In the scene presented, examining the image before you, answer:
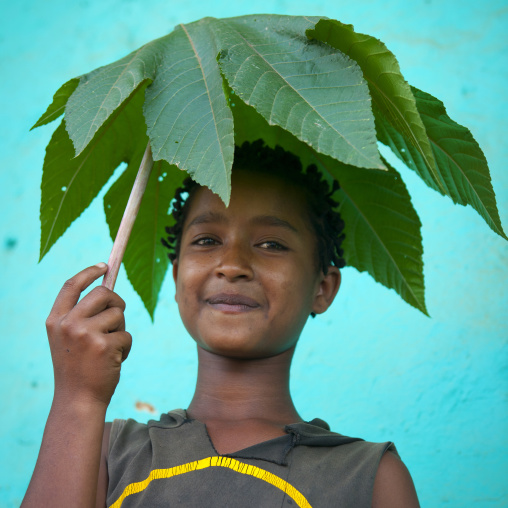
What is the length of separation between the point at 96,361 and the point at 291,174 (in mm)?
570

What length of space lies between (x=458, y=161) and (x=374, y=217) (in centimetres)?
31

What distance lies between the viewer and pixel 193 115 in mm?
857

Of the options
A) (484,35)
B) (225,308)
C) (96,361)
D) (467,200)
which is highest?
(484,35)

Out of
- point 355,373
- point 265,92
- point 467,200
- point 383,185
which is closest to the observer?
point 265,92

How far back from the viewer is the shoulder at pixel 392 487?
1.03m

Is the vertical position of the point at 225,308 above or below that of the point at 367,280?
below

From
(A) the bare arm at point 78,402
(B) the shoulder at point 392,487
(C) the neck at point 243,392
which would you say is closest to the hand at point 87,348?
(A) the bare arm at point 78,402

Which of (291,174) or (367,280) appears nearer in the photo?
(291,174)

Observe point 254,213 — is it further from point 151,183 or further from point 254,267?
point 151,183

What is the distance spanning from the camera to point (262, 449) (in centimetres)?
107

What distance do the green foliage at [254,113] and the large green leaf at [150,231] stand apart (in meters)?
0.07

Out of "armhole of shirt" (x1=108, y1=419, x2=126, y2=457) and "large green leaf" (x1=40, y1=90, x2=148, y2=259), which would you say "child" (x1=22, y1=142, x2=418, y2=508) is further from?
"large green leaf" (x1=40, y1=90, x2=148, y2=259)

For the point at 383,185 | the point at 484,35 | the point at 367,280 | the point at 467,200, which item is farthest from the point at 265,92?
the point at 484,35

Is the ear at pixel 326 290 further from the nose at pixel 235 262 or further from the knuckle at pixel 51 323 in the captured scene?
the knuckle at pixel 51 323
